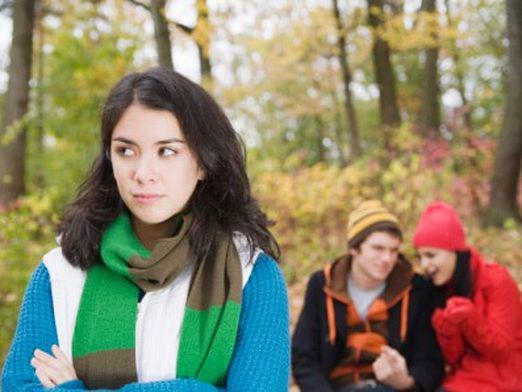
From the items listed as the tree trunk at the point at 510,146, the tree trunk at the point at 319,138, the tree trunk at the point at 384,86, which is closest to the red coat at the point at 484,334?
the tree trunk at the point at 510,146

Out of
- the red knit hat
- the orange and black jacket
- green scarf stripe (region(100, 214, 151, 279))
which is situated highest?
green scarf stripe (region(100, 214, 151, 279))

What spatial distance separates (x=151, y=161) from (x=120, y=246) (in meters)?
0.27

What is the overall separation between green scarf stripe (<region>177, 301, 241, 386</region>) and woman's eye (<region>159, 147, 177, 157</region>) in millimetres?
461

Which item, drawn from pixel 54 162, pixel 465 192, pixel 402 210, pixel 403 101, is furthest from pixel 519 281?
pixel 403 101

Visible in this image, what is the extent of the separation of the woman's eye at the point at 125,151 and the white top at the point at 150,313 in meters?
0.39

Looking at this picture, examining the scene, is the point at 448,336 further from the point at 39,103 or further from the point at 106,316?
the point at 39,103

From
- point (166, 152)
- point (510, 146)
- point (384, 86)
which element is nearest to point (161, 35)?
point (166, 152)

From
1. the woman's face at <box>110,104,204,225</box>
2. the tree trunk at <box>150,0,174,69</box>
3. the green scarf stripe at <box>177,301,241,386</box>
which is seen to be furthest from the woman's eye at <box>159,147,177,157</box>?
the tree trunk at <box>150,0,174,69</box>

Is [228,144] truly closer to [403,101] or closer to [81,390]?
[81,390]

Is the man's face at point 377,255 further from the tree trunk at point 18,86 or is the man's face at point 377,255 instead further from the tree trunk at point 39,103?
the tree trunk at point 39,103

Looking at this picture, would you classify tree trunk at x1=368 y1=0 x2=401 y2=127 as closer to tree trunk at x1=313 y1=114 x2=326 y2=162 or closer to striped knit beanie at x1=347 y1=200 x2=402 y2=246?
striped knit beanie at x1=347 y1=200 x2=402 y2=246

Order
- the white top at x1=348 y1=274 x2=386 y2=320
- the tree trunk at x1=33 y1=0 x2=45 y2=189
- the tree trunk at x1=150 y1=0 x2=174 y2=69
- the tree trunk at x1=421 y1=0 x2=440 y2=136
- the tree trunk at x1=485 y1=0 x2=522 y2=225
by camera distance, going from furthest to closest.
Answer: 1. the tree trunk at x1=33 y1=0 x2=45 y2=189
2. the tree trunk at x1=421 y1=0 x2=440 y2=136
3. the tree trunk at x1=485 y1=0 x2=522 y2=225
4. the tree trunk at x1=150 y1=0 x2=174 y2=69
5. the white top at x1=348 y1=274 x2=386 y2=320

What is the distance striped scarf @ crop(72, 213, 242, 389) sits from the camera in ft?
6.23

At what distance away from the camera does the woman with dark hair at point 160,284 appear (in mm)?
1906
